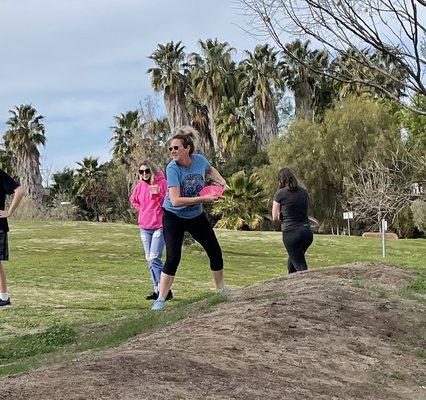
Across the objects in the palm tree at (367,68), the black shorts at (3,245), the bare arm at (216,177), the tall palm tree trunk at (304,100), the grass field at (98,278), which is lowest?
the grass field at (98,278)

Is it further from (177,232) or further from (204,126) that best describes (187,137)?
(204,126)

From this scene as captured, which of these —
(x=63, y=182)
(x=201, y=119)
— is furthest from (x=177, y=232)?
(x=63, y=182)

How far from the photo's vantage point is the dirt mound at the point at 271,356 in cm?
344

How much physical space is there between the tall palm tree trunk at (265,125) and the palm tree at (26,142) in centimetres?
1529

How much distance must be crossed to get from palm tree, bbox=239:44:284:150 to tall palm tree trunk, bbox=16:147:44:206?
605 inches

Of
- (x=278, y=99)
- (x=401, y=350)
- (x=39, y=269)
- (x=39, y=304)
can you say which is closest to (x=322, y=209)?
(x=278, y=99)

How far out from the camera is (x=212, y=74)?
47.8 meters

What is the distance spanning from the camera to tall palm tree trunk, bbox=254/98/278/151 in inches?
1920

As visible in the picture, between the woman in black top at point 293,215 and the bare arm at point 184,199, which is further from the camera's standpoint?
the woman in black top at point 293,215

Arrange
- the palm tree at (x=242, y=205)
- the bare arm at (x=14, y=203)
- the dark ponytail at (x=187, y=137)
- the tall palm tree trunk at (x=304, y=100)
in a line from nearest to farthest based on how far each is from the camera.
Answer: the dark ponytail at (x=187, y=137) → the bare arm at (x=14, y=203) → the palm tree at (x=242, y=205) → the tall palm tree trunk at (x=304, y=100)

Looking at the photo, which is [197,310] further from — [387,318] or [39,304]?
[39,304]

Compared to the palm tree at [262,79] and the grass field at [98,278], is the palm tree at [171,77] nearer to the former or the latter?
the palm tree at [262,79]

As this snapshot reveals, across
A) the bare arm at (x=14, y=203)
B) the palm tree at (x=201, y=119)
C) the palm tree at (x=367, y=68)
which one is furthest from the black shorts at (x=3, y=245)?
the palm tree at (x=201, y=119)

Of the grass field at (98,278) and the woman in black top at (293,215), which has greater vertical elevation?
the woman in black top at (293,215)
